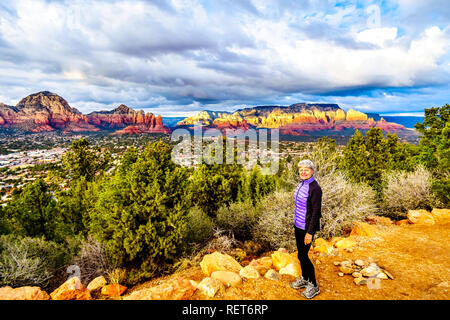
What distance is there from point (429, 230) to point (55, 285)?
14.9m

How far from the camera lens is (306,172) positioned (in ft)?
12.0

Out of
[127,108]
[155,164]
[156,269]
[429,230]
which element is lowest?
[156,269]

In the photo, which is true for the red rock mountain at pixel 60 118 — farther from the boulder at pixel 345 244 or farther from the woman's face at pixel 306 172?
the woman's face at pixel 306 172

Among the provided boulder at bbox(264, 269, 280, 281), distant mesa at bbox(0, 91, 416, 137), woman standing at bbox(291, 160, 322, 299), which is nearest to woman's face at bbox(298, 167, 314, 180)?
woman standing at bbox(291, 160, 322, 299)

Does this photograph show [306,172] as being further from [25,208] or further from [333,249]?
[25,208]

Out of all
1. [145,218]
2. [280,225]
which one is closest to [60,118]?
[145,218]

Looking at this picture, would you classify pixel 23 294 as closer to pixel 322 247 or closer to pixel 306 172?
pixel 306 172

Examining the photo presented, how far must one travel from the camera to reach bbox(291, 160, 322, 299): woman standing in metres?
3.54

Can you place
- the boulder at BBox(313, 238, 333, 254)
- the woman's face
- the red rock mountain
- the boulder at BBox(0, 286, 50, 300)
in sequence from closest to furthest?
the woman's face → the boulder at BBox(0, 286, 50, 300) → the boulder at BBox(313, 238, 333, 254) → the red rock mountain

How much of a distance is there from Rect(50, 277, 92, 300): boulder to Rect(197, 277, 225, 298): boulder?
9.34 feet

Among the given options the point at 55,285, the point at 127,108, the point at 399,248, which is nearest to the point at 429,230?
the point at 399,248

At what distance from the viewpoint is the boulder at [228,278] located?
433 centimetres

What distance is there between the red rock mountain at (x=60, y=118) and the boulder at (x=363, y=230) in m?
125

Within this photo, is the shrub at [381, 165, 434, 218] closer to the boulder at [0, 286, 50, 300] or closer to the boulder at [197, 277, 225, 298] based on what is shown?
the boulder at [197, 277, 225, 298]
